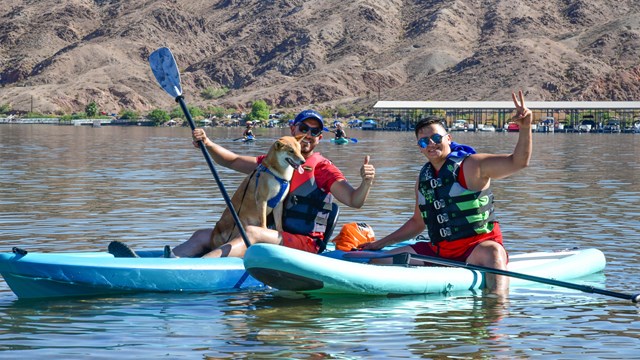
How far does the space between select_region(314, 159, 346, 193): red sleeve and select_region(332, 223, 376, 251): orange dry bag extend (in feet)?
3.73

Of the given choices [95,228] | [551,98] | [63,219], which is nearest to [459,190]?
[95,228]

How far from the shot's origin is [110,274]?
1110cm

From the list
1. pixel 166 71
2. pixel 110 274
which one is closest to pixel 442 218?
pixel 110 274

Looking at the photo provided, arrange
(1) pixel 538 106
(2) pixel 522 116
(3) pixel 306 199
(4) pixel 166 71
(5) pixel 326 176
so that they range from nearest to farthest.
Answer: (2) pixel 522 116
(5) pixel 326 176
(3) pixel 306 199
(4) pixel 166 71
(1) pixel 538 106

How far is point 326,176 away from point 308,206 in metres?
0.42

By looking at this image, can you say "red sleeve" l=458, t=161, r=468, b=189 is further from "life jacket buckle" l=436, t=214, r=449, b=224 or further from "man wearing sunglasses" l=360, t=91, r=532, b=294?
"life jacket buckle" l=436, t=214, r=449, b=224

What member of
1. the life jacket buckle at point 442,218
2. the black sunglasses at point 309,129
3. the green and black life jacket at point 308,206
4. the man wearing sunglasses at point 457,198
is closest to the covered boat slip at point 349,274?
the man wearing sunglasses at point 457,198

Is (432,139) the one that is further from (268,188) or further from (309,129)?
(268,188)

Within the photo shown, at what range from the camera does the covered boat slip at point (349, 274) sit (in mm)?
10586

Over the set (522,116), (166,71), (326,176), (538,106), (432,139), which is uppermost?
(538,106)

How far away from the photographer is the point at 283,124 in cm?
17662

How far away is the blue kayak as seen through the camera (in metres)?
11.0

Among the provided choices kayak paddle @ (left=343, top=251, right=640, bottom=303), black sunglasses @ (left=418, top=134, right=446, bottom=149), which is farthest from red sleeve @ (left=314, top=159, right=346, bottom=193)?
black sunglasses @ (left=418, top=134, right=446, bottom=149)

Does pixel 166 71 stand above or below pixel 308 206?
above
